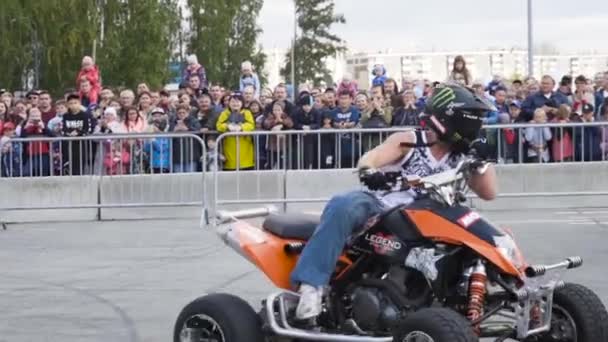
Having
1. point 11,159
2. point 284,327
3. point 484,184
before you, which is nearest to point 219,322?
point 284,327

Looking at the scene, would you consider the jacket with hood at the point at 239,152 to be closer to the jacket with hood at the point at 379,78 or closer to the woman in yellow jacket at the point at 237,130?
the woman in yellow jacket at the point at 237,130

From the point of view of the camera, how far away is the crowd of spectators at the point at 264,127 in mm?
17031

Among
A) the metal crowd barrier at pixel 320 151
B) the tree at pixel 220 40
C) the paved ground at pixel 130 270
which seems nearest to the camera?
the paved ground at pixel 130 270

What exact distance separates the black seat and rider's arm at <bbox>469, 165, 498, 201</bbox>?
0.88 m

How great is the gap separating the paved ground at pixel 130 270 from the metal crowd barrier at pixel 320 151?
37.9 inches

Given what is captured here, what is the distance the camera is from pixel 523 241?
535 inches

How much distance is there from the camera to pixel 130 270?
12242 mm

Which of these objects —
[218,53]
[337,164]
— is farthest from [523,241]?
[218,53]

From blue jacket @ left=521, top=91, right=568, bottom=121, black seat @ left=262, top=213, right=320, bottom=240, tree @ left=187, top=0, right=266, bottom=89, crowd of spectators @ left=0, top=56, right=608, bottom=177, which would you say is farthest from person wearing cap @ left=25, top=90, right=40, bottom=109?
tree @ left=187, top=0, right=266, bottom=89

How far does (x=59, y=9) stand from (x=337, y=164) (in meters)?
26.3

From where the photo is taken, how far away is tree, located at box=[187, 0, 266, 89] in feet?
228

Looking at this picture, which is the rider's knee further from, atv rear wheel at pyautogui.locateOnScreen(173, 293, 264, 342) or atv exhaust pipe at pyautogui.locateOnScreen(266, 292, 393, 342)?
atv rear wheel at pyautogui.locateOnScreen(173, 293, 264, 342)

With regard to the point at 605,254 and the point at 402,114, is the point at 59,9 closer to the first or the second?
the point at 402,114

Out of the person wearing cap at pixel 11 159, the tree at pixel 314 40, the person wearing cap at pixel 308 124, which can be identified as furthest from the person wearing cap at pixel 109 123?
the tree at pixel 314 40
